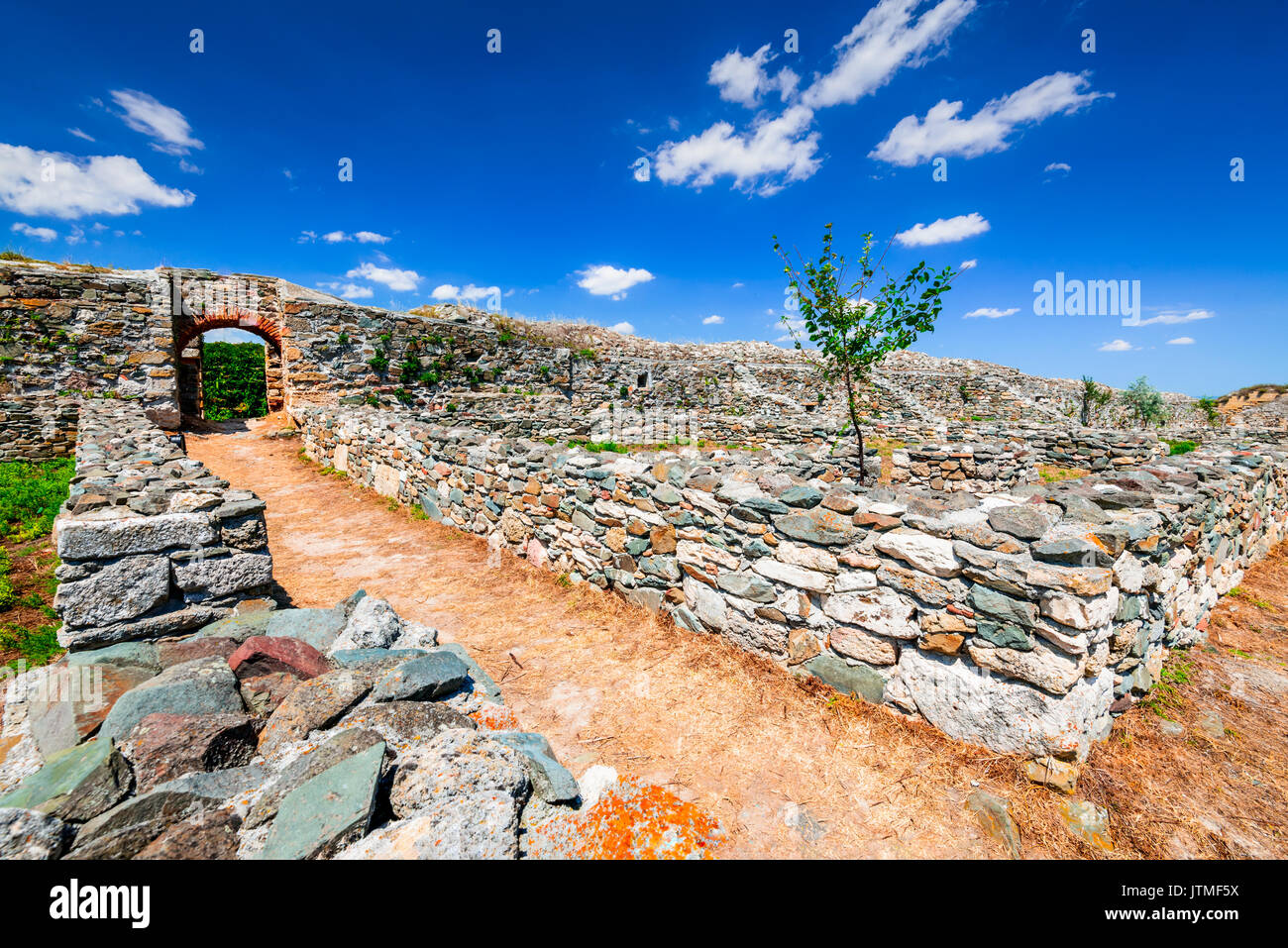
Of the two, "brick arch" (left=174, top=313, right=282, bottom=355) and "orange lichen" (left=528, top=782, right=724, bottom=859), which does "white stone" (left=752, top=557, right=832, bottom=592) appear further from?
"brick arch" (left=174, top=313, right=282, bottom=355)

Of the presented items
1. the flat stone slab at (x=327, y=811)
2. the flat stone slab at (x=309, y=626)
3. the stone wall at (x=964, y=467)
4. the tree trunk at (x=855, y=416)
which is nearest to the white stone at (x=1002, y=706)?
the flat stone slab at (x=327, y=811)

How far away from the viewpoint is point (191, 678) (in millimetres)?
2186

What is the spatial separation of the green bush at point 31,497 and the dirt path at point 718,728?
2.45 meters

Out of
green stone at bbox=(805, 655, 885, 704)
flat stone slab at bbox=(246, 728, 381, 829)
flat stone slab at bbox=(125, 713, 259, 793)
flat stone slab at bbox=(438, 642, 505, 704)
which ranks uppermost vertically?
flat stone slab at bbox=(125, 713, 259, 793)

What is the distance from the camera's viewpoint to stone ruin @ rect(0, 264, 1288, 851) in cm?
280

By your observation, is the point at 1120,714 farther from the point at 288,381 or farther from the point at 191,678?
the point at 288,381

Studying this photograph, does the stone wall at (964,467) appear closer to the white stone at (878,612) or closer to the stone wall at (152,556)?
the white stone at (878,612)

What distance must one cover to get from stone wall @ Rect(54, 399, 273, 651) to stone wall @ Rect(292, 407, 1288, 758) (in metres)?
3.00

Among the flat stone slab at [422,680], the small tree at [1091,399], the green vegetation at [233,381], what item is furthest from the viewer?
the small tree at [1091,399]

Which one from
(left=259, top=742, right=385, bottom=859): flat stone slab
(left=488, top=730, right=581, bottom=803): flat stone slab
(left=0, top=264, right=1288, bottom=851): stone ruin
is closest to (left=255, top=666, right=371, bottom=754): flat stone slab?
(left=0, top=264, right=1288, bottom=851): stone ruin

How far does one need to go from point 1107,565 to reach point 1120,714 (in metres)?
1.47

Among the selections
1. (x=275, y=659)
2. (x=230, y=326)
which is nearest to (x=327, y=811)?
(x=275, y=659)

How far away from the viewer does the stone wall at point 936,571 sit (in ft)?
9.18

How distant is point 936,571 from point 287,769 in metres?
3.48
